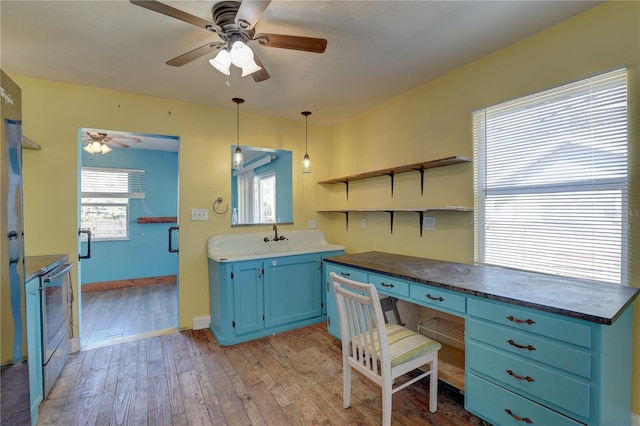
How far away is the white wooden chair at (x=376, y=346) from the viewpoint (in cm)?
159

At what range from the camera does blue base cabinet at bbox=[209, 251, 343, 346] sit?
2836 millimetres

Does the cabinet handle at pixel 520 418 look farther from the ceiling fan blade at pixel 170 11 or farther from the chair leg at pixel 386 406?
the ceiling fan blade at pixel 170 11

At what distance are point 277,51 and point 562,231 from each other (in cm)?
231

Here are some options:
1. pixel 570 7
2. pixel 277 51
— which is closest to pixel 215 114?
pixel 277 51

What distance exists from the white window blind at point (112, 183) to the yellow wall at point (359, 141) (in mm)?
2417

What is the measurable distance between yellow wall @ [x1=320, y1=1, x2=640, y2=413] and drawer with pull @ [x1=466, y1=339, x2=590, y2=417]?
0.68m

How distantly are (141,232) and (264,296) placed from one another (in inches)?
130

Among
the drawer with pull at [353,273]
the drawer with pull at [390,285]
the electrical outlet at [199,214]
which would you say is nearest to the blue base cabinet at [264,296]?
the electrical outlet at [199,214]

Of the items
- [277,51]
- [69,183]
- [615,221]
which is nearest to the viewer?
[615,221]

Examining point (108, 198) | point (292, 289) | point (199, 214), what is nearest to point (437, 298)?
point (292, 289)

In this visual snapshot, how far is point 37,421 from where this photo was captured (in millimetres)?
1774

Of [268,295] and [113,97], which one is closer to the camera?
[113,97]

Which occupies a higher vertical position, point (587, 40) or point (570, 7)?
point (570, 7)

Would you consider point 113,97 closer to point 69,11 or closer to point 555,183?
point 69,11
